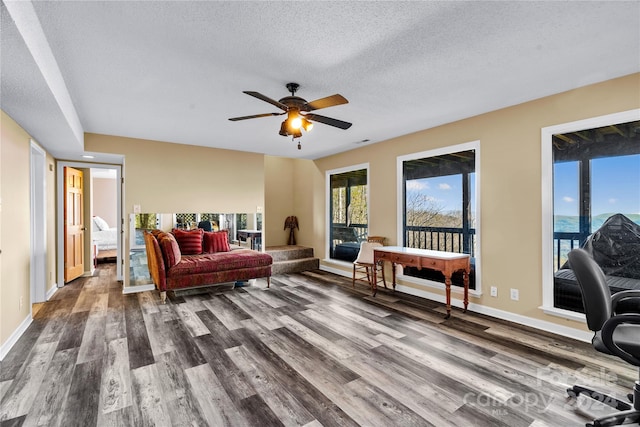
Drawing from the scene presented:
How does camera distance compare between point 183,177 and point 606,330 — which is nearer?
point 606,330

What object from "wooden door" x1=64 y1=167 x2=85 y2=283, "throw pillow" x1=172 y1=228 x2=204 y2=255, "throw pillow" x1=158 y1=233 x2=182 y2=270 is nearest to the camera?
"throw pillow" x1=158 y1=233 x2=182 y2=270

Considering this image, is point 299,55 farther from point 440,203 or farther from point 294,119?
point 440,203

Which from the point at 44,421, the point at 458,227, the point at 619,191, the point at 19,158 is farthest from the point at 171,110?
the point at 619,191

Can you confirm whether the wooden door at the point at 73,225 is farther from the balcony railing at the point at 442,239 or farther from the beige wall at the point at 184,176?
the balcony railing at the point at 442,239

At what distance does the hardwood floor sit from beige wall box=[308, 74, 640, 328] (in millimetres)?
491

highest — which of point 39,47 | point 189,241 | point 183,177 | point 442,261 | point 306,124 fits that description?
point 39,47

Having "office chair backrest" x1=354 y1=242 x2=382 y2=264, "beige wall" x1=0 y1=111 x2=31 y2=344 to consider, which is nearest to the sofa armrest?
"beige wall" x1=0 y1=111 x2=31 y2=344

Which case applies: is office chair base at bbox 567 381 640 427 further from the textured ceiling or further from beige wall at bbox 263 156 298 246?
beige wall at bbox 263 156 298 246

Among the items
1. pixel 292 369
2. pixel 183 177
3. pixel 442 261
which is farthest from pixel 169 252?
pixel 442 261

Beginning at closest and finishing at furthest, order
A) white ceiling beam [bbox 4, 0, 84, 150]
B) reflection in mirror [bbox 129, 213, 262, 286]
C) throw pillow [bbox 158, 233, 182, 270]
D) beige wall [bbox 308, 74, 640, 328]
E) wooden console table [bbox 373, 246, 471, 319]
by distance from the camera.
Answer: white ceiling beam [bbox 4, 0, 84, 150] → beige wall [bbox 308, 74, 640, 328] → wooden console table [bbox 373, 246, 471, 319] → throw pillow [bbox 158, 233, 182, 270] → reflection in mirror [bbox 129, 213, 262, 286]

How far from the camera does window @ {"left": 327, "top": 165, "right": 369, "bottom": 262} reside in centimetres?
566

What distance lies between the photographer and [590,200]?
2.97 m

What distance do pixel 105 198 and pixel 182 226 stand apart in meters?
6.00

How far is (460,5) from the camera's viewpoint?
5.91 ft
